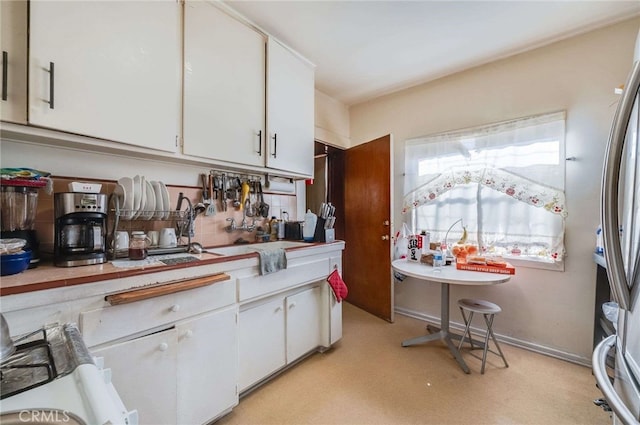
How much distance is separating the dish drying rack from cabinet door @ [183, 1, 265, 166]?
0.40 m

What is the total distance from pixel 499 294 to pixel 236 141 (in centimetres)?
263

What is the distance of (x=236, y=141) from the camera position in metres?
1.84

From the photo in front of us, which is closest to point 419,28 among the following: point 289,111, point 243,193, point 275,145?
point 289,111

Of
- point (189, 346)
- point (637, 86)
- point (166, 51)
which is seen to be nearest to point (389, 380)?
point (189, 346)

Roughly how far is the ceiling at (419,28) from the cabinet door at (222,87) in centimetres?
22

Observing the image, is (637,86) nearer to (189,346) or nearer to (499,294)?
(189,346)

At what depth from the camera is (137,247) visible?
1.38 meters

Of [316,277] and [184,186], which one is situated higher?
[184,186]

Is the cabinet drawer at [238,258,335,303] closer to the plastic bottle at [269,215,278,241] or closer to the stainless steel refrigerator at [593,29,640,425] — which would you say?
the plastic bottle at [269,215,278,241]

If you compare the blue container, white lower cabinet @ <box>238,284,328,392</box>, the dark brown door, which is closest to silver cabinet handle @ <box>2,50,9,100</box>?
the blue container

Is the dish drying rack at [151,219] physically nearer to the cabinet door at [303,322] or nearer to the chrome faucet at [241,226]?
the chrome faucet at [241,226]

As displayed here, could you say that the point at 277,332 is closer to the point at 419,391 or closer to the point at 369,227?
the point at 419,391

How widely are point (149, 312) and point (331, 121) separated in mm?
2746

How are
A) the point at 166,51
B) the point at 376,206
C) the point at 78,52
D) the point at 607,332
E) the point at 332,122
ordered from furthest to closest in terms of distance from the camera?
the point at 332,122 → the point at 376,206 → the point at 607,332 → the point at 166,51 → the point at 78,52
